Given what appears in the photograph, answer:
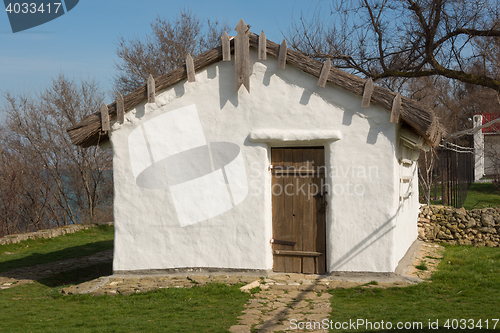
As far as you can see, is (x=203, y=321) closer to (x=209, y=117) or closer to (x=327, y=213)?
(x=327, y=213)

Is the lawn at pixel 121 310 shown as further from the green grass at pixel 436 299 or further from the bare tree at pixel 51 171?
the bare tree at pixel 51 171

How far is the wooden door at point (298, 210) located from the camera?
6895mm

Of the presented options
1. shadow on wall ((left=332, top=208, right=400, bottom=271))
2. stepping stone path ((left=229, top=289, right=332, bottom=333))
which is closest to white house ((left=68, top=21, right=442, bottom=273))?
shadow on wall ((left=332, top=208, right=400, bottom=271))

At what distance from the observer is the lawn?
503 centimetres

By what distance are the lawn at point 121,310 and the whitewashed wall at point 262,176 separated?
874 millimetres

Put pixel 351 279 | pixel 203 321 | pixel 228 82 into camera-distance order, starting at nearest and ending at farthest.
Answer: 1. pixel 203 321
2. pixel 351 279
3. pixel 228 82

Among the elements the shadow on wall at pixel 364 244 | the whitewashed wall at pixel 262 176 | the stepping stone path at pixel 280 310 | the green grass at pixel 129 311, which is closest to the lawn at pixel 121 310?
the green grass at pixel 129 311

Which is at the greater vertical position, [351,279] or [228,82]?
[228,82]

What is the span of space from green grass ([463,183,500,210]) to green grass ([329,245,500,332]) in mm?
8325

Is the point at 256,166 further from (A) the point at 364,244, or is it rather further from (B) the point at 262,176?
(A) the point at 364,244

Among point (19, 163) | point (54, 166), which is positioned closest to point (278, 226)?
point (19, 163)

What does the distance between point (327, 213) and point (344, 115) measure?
1567 mm

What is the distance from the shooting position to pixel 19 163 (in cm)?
1709

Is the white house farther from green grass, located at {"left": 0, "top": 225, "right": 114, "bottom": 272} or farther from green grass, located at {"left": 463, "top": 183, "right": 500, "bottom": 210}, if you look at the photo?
green grass, located at {"left": 463, "top": 183, "right": 500, "bottom": 210}
